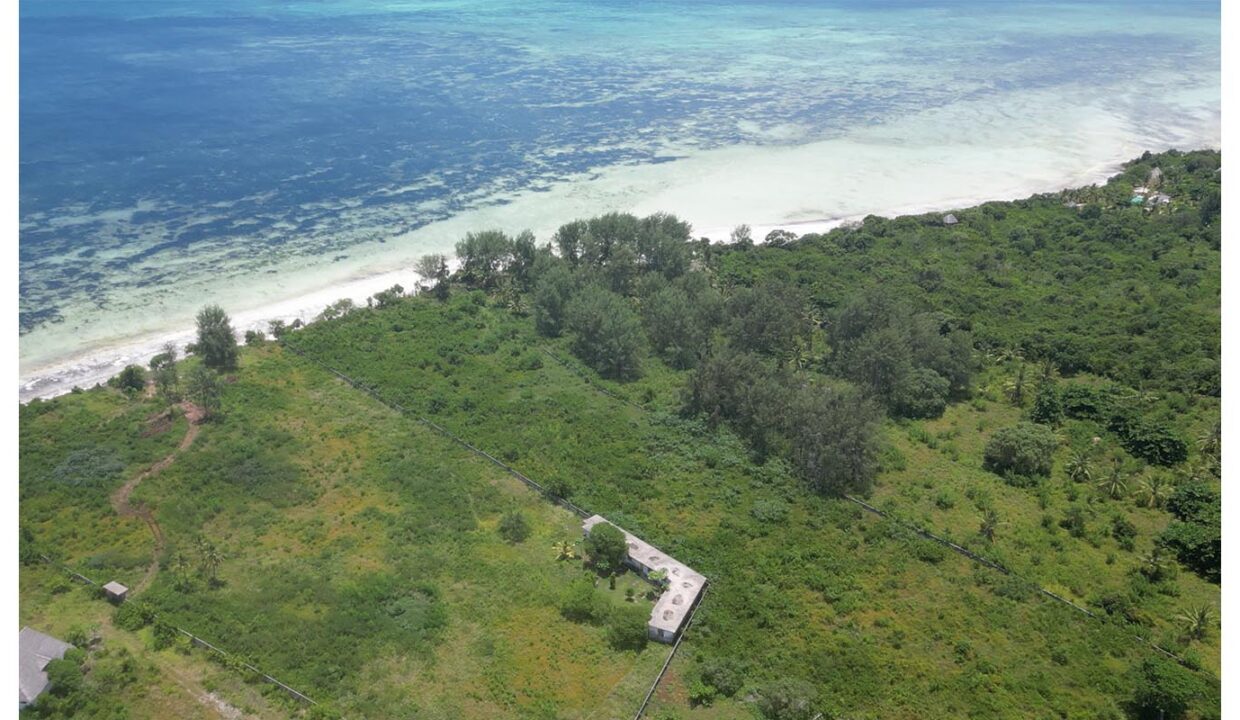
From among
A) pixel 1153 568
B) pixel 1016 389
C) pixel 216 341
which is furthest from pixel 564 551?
pixel 1016 389

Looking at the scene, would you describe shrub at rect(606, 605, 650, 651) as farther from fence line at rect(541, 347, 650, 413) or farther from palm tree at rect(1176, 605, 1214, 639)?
palm tree at rect(1176, 605, 1214, 639)

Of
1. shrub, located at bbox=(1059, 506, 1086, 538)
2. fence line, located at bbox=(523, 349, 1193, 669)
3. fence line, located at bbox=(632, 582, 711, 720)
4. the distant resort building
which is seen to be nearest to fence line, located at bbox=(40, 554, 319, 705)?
fence line, located at bbox=(632, 582, 711, 720)

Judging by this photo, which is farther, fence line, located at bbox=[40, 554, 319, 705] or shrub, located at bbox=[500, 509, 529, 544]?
Result: shrub, located at bbox=[500, 509, 529, 544]

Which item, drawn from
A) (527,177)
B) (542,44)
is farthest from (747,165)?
(542,44)

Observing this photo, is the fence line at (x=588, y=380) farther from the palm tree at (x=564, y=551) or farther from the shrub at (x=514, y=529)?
the palm tree at (x=564, y=551)

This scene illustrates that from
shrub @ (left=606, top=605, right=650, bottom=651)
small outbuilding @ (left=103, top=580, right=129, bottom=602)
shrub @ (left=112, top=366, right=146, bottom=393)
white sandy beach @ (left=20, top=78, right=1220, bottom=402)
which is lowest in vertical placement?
shrub @ (left=606, top=605, right=650, bottom=651)

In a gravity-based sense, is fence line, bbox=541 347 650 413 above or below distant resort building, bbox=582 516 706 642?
above

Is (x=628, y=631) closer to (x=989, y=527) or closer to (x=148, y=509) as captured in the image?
(x=989, y=527)
